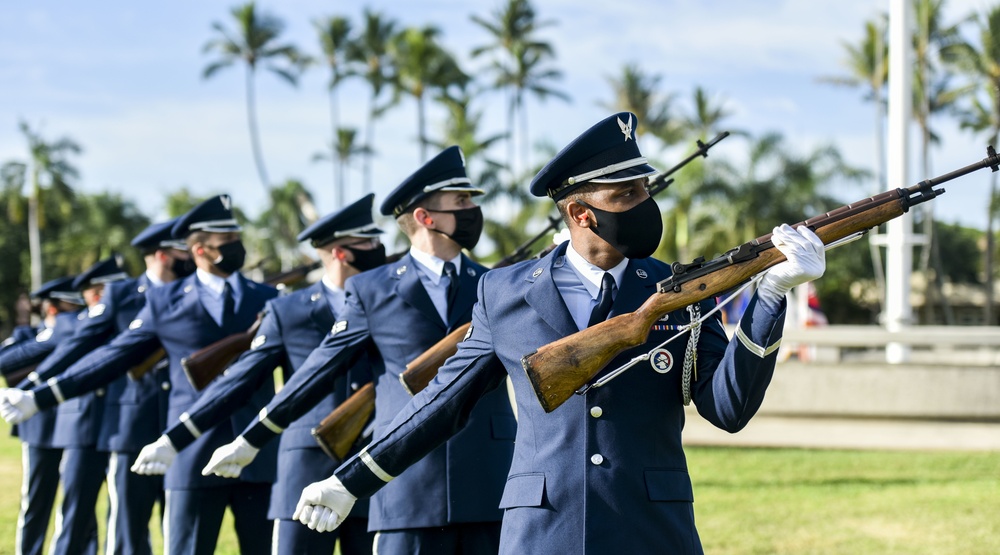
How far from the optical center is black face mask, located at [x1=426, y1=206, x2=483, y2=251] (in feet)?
17.2

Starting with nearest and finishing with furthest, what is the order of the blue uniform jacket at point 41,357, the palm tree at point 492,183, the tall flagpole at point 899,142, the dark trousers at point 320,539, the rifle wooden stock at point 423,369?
the rifle wooden stock at point 423,369 → the dark trousers at point 320,539 → the blue uniform jacket at point 41,357 → the tall flagpole at point 899,142 → the palm tree at point 492,183

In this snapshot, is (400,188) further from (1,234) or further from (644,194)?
(1,234)

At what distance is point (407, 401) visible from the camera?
4867mm

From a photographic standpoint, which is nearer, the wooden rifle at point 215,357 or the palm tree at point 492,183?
the wooden rifle at point 215,357

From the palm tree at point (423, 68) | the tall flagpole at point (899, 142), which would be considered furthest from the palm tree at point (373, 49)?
the tall flagpole at point (899, 142)

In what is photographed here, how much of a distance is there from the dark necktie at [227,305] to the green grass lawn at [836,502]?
265cm

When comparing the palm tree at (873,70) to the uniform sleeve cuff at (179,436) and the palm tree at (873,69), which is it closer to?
the palm tree at (873,69)

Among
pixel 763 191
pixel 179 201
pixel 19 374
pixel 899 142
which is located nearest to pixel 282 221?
pixel 179 201

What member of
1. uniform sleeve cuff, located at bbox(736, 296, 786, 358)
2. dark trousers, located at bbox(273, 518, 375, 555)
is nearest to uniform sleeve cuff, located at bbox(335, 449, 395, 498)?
uniform sleeve cuff, located at bbox(736, 296, 786, 358)

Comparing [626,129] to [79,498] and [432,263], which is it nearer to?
[432,263]

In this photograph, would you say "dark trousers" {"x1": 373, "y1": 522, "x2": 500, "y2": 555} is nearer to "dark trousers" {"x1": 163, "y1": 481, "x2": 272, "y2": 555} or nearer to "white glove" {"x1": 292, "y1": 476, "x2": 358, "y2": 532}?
"white glove" {"x1": 292, "y1": 476, "x2": 358, "y2": 532}

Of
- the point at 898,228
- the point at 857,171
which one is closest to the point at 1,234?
the point at 857,171

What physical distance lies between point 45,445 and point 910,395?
1069 centimetres

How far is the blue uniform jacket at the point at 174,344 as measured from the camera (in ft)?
22.0
